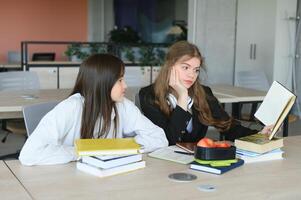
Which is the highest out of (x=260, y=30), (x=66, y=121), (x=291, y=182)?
(x=260, y=30)

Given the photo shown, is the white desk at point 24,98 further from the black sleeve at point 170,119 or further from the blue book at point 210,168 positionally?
the blue book at point 210,168

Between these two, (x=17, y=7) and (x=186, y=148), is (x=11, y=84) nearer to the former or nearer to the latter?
(x=186, y=148)

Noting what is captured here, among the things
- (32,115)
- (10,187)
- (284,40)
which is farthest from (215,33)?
(10,187)

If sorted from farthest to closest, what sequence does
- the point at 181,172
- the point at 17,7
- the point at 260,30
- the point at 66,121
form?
the point at 17,7 < the point at 260,30 < the point at 66,121 < the point at 181,172

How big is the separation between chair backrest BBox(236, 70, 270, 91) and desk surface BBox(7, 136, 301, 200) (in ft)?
11.6

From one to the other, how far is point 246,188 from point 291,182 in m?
0.21

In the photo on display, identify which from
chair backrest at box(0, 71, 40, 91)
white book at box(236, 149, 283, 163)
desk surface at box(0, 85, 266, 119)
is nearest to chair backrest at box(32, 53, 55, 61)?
chair backrest at box(0, 71, 40, 91)

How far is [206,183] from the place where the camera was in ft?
5.58

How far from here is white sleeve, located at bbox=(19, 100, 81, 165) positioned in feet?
6.07

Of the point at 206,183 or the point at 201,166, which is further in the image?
the point at 201,166

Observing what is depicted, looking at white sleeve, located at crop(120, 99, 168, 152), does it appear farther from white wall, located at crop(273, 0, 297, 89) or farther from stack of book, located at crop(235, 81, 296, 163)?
white wall, located at crop(273, 0, 297, 89)

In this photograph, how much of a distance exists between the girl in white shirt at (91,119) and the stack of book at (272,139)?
15.5 inches

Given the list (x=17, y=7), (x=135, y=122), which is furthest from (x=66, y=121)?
(x=17, y=7)

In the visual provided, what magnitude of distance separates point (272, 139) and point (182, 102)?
1.92 feet
